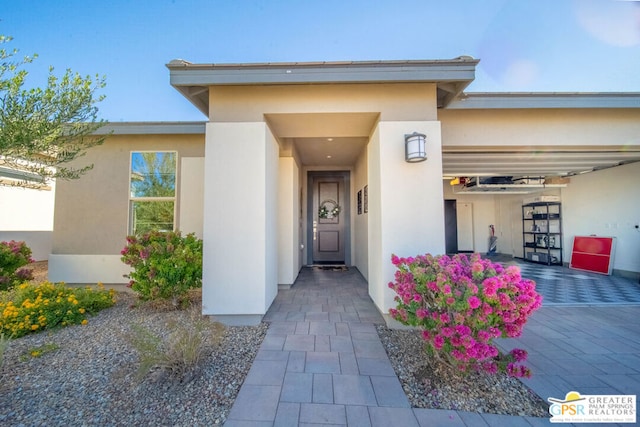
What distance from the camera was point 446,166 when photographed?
19.2ft

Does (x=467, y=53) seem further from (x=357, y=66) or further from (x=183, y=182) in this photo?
Result: (x=183, y=182)

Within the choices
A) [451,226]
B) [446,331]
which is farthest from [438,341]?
[451,226]

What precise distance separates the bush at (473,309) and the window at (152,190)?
4910 millimetres

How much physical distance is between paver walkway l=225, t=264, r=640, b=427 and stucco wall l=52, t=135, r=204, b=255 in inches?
144

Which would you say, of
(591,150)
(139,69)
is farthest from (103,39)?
(591,150)

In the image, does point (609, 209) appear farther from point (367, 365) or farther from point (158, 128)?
point (158, 128)

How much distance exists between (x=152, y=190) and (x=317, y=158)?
3.52 meters

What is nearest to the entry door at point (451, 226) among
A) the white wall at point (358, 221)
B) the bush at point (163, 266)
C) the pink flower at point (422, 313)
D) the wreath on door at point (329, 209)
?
the white wall at point (358, 221)

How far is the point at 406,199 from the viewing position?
10.3ft

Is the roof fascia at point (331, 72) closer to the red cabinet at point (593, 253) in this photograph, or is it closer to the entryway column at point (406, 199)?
the entryway column at point (406, 199)

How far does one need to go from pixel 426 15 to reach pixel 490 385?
5645mm

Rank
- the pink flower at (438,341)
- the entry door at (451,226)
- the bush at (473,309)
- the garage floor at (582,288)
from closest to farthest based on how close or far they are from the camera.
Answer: the bush at (473,309) < the pink flower at (438,341) < the garage floor at (582,288) < the entry door at (451,226)

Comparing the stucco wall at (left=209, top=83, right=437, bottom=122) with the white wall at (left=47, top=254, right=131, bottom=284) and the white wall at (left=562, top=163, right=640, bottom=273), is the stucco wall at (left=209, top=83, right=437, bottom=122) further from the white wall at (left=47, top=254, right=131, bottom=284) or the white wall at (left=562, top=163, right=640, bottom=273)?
the white wall at (left=562, top=163, right=640, bottom=273)

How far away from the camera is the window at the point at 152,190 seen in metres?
5.12
